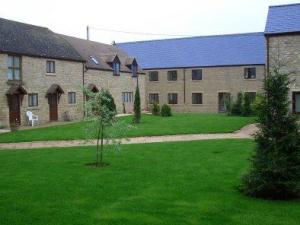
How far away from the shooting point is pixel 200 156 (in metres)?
16.4

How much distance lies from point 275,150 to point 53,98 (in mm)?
26833

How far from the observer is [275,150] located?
1039 centimetres

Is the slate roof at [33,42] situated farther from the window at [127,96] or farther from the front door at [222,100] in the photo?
the front door at [222,100]

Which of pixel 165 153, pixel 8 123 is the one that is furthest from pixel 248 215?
pixel 8 123

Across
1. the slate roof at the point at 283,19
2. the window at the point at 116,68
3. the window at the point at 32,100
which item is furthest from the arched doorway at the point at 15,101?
the slate roof at the point at 283,19

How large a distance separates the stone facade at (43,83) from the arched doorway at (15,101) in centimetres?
28

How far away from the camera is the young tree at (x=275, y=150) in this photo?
10227 millimetres

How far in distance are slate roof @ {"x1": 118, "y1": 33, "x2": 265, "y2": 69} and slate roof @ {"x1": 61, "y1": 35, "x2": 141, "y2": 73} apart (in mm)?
6382

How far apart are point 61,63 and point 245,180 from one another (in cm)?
2713

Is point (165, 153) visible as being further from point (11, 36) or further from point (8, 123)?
point (11, 36)

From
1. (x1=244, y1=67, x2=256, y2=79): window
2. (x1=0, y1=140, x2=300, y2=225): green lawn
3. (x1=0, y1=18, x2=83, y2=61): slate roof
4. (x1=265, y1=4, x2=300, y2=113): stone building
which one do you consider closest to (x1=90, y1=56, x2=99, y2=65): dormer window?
(x1=0, y1=18, x2=83, y2=61): slate roof

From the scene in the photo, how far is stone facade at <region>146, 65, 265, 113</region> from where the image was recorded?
48.7 metres

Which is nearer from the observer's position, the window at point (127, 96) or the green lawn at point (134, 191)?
the green lawn at point (134, 191)

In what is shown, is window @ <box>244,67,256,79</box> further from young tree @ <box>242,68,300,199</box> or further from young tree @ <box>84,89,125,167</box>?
young tree @ <box>242,68,300,199</box>
